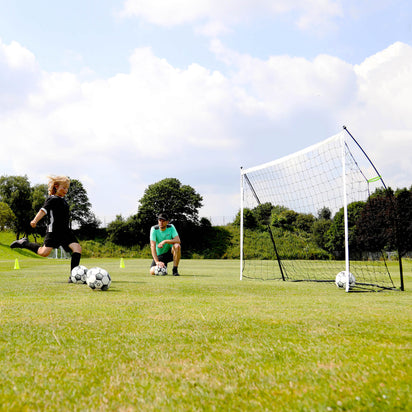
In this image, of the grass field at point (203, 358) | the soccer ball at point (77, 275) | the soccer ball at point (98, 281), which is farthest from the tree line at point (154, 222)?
the grass field at point (203, 358)

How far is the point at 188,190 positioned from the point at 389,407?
50350mm

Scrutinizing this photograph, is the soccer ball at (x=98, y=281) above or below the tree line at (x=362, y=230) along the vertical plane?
below

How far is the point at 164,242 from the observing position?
424 inches

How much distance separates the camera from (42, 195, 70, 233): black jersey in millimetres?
7750

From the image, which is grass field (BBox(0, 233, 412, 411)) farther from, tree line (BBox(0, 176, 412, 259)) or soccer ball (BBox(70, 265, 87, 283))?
tree line (BBox(0, 176, 412, 259))

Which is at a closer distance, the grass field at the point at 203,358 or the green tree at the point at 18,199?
the grass field at the point at 203,358

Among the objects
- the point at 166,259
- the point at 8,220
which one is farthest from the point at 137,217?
the point at 166,259

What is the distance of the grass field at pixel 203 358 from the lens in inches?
74.6

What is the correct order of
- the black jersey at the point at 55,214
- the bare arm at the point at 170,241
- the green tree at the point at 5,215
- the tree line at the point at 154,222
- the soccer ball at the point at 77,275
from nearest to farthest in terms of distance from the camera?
1. the black jersey at the point at 55,214
2. the soccer ball at the point at 77,275
3. the bare arm at the point at 170,241
4. the tree line at the point at 154,222
5. the green tree at the point at 5,215

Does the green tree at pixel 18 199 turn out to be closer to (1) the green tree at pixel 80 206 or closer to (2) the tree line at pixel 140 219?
(2) the tree line at pixel 140 219

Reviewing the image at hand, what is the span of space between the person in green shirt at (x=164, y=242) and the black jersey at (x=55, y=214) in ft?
10.8

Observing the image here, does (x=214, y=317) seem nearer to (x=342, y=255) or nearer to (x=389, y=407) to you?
(x=389, y=407)

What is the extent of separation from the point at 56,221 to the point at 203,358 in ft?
19.9

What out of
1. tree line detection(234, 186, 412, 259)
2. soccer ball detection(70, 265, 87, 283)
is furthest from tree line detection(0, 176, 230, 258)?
soccer ball detection(70, 265, 87, 283)
